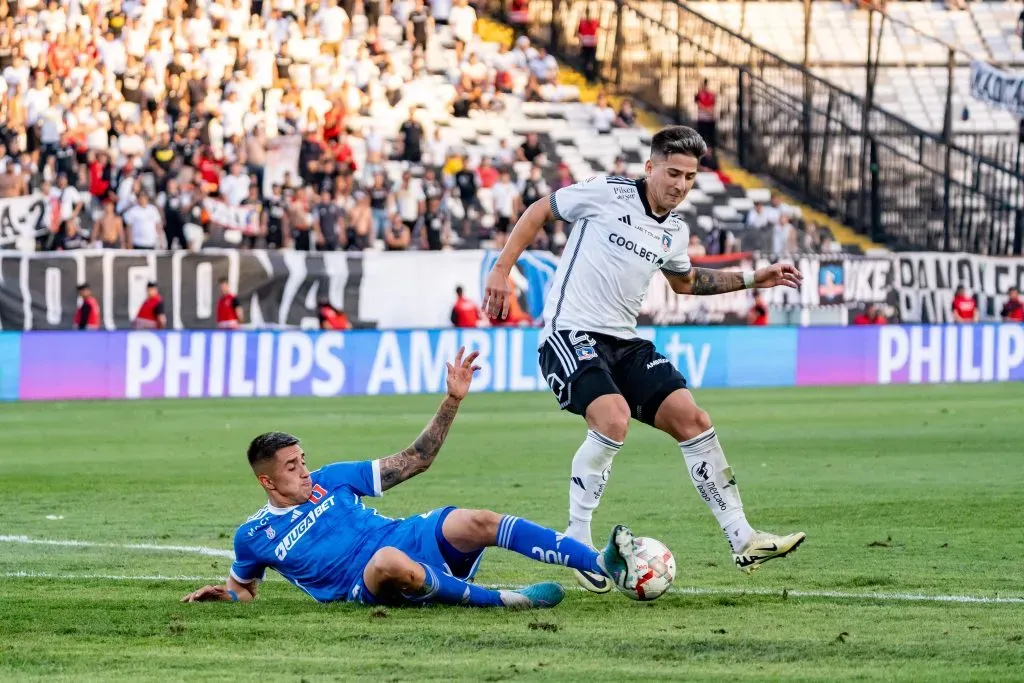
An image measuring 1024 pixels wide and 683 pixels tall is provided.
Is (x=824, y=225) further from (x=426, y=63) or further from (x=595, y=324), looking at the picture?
(x=595, y=324)

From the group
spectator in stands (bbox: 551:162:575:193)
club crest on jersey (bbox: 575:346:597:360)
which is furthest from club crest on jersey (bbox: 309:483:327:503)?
spectator in stands (bbox: 551:162:575:193)

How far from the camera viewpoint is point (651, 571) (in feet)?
25.7

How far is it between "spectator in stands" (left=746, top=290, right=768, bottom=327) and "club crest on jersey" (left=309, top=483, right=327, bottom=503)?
76.9ft

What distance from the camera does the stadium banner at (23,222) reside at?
27.7 metres

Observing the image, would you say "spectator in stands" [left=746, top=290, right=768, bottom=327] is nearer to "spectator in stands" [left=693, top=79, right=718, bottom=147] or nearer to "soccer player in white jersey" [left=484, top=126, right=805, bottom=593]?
"spectator in stands" [left=693, top=79, right=718, bottom=147]

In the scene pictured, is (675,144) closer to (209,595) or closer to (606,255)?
(606,255)

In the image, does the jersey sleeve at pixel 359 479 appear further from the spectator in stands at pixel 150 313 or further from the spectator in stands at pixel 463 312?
the spectator in stands at pixel 463 312

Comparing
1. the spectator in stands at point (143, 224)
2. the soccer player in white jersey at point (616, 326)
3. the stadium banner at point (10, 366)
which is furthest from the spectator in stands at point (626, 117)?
the soccer player in white jersey at point (616, 326)

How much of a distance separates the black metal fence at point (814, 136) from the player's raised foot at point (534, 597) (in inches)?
1093

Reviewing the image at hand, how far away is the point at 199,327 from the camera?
27.8 metres

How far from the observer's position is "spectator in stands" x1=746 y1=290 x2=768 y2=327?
102 ft

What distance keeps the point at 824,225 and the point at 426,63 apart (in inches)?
328

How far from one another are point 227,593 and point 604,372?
6.87 feet

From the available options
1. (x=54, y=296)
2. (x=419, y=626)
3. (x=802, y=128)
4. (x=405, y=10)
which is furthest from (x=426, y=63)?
(x=419, y=626)
